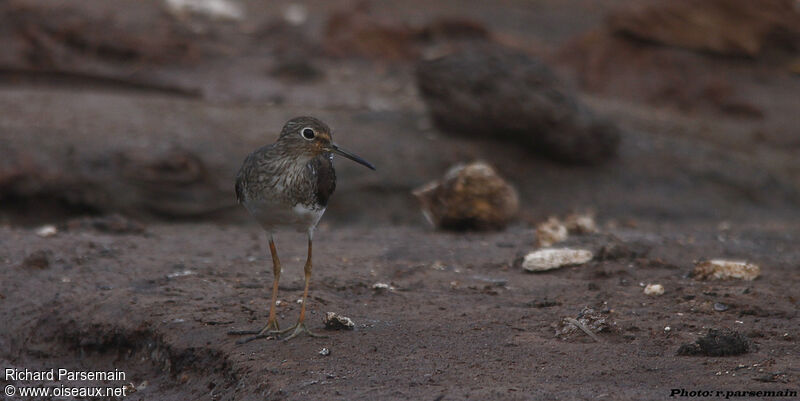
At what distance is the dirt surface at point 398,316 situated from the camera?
13.5 ft

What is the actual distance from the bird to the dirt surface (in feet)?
0.73

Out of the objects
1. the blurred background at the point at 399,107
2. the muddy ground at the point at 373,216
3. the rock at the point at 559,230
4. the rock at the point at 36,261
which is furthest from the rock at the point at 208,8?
the rock at the point at 559,230

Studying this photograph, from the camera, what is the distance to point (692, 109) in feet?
42.6

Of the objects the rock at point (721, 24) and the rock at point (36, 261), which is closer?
the rock at point (36, 261)

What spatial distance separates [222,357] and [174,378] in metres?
0.36

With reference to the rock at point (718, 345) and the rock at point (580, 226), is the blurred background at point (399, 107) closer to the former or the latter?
the rock at point (580, 226)

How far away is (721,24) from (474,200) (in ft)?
23.8

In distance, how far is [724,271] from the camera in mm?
5605

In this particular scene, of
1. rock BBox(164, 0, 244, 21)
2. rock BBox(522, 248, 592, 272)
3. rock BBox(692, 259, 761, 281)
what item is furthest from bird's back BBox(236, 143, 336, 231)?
rock BBox(164, 0, 244, 21)

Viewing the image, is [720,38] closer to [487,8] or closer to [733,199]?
[733,199]

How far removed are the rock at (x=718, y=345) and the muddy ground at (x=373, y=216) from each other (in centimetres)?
6

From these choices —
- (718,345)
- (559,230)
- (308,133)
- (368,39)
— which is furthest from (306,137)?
(368,39)

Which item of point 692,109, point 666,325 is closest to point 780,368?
point 666,325

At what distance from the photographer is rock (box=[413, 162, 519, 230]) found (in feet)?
24.3
